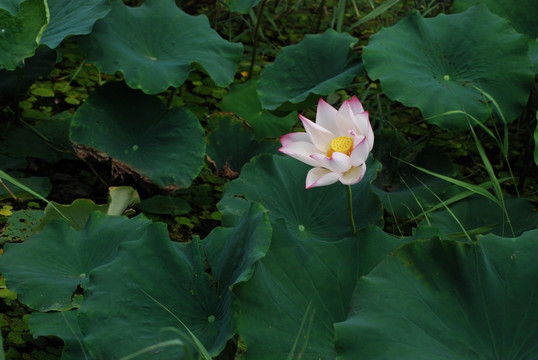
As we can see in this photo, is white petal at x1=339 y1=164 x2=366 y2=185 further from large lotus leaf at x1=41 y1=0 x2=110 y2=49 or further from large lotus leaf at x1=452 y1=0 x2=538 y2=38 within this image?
Result: large lotus leaf at x1=452 y1=0 x2=538 y2=38

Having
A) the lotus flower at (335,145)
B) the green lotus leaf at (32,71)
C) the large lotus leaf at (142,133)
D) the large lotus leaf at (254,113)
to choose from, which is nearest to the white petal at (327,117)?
the lotus flower at (335,145)

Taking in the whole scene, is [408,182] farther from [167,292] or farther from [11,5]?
[11,5]

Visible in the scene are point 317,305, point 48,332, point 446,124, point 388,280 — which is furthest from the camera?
point 446,124

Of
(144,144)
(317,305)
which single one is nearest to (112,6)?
(144,144)

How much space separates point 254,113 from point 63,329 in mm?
1236

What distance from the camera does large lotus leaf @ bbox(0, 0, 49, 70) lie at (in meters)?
2.03

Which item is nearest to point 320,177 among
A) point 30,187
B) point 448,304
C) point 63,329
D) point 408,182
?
point 448,304

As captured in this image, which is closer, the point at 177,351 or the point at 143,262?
the point at 177,351

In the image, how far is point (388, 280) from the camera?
1312mm

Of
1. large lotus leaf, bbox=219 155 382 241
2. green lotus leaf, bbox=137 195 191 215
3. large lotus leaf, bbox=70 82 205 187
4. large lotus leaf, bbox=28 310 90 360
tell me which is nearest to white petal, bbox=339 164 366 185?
large lotus leaf, bbox=219 155 382 241

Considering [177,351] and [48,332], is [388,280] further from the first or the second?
[48,332]

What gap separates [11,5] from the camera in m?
2.15

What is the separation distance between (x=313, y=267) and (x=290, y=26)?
253 cm

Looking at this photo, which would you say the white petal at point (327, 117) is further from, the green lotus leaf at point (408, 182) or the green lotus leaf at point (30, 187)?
the green lotus leaf at point (30, 187)
